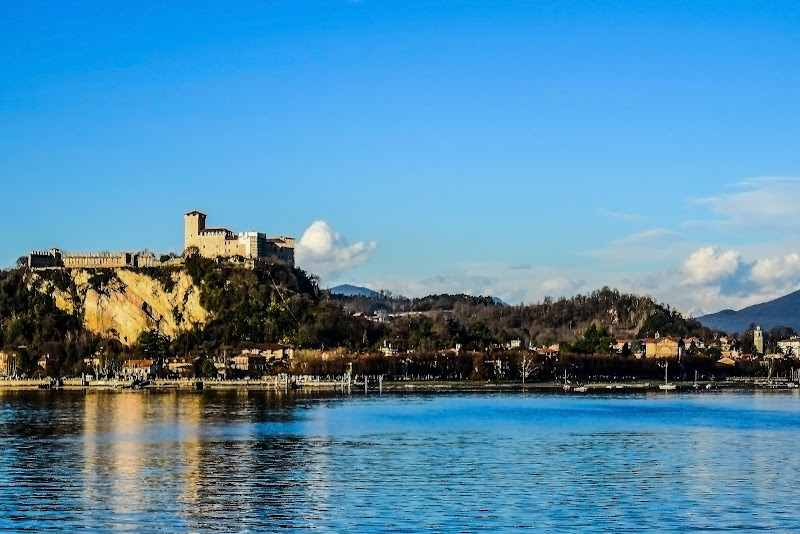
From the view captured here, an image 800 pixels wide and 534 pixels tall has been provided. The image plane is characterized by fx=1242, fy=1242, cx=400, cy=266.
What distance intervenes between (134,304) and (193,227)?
1143 centimetres

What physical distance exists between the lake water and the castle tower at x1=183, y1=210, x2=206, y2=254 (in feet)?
242

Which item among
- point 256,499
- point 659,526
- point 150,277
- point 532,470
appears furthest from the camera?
point 150,277

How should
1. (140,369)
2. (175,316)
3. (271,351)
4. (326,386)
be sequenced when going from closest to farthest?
(326,386)
(140,369)
(271,351)
(175,316)

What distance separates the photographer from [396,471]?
36.9 meters

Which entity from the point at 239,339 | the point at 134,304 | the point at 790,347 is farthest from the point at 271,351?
the point at 790,347

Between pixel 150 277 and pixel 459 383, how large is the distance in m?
39.5

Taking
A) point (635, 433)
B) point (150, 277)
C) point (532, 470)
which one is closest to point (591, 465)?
point (532, 470)

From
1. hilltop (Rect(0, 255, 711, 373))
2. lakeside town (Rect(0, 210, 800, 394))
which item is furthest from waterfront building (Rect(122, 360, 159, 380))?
hilltop (Rect(0, 255, 711, 373))

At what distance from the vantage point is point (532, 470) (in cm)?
3719

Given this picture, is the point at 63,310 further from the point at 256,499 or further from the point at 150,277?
the point at 256,499

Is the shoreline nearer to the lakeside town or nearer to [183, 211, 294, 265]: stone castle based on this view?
the lakeside town

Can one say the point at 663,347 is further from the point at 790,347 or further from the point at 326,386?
the point at 326,386

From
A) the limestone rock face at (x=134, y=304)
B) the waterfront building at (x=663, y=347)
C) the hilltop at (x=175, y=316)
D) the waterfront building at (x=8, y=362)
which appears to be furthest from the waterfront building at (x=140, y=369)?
the waterfront building at (x=663, y=347)

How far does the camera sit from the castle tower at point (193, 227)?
140m
